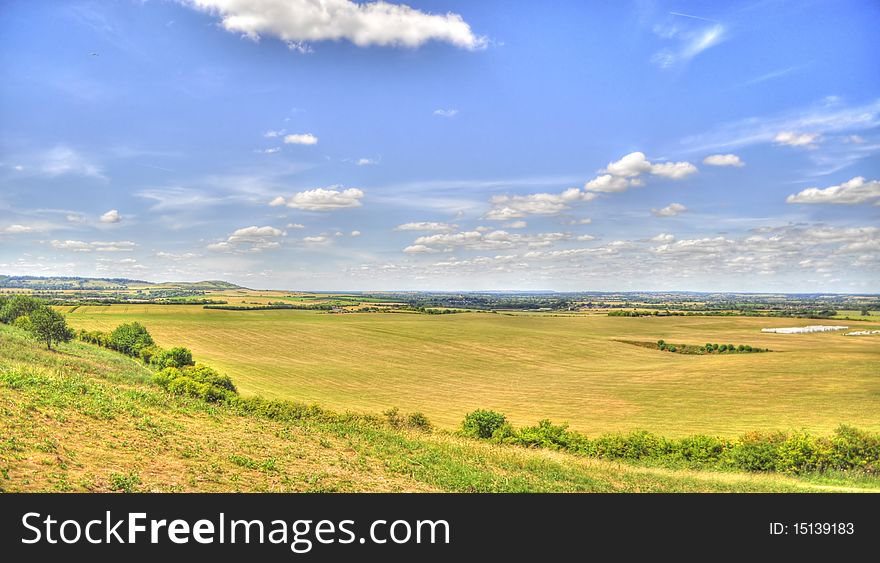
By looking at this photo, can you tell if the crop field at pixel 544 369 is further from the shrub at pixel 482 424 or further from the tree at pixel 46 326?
the tree at pixel 46 326

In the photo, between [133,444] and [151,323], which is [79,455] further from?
[151,323]

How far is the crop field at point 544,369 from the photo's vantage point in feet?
152

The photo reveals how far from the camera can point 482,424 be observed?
30219 mm

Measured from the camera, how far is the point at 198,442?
495 inches

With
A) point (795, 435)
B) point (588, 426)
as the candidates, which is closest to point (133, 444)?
point (795, 435)

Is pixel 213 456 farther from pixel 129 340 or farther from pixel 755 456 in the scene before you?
pixel 129 340

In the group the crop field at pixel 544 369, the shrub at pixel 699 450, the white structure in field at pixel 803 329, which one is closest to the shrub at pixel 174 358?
the crop field at pixel 544 369

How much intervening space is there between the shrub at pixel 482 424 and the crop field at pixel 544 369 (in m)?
9.34

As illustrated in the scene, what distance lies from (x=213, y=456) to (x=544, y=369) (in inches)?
2669

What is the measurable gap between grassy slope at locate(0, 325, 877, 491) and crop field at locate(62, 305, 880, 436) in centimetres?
2506

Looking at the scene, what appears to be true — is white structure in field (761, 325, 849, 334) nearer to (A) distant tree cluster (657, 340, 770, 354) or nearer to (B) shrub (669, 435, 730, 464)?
(A) distant tree cluster (657, 340, 770, 354)

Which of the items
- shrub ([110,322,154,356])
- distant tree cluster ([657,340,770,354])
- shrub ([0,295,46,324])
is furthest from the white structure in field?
shrub ([0,295,46,324])

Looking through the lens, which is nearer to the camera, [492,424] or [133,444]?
[133,444]
